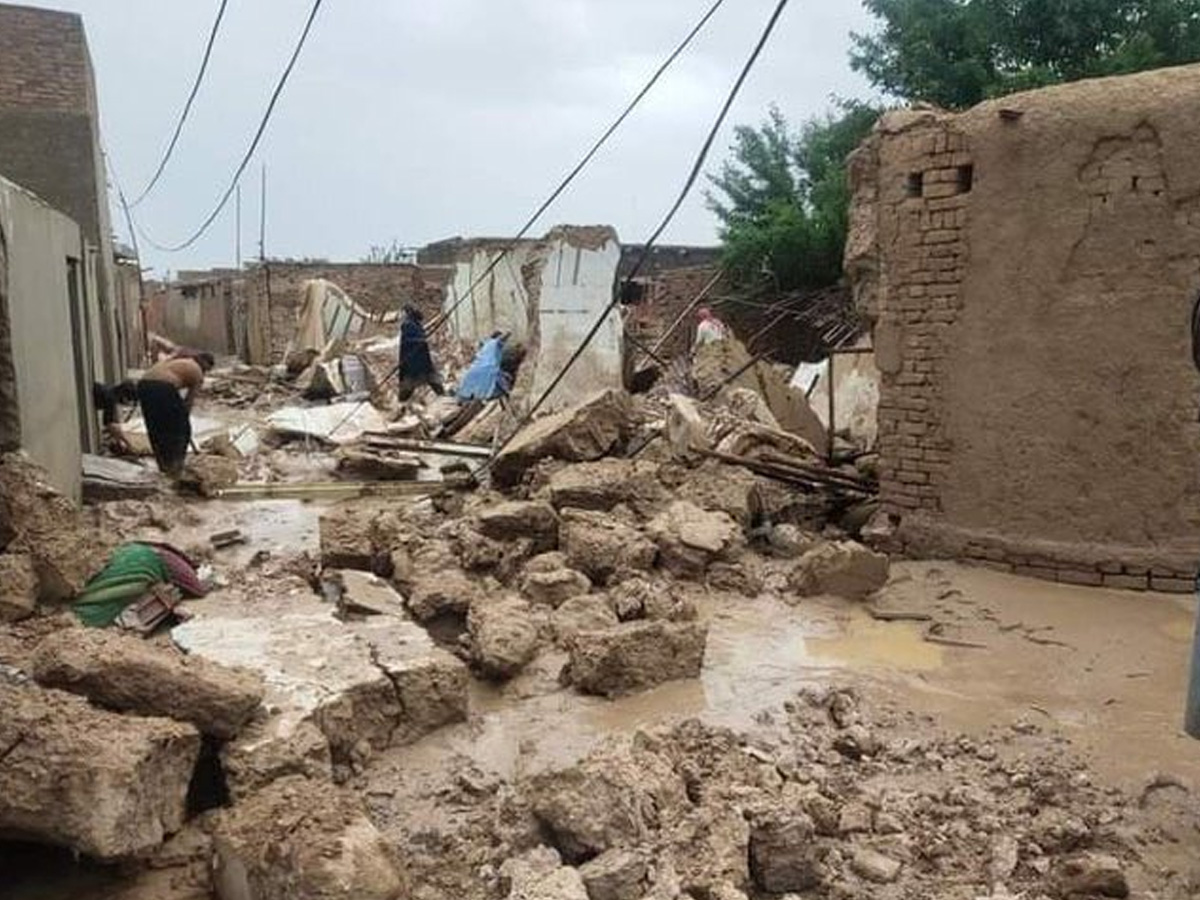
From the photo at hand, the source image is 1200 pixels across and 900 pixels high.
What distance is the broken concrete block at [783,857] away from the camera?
306 centimetres

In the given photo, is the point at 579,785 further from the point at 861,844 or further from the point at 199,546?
the point at 199,546

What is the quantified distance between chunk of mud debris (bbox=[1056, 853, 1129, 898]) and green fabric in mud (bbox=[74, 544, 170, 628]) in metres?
4.00

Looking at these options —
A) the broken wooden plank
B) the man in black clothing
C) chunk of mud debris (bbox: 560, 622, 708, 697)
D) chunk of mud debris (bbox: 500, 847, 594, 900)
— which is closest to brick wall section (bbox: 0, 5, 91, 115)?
the man in black clothing

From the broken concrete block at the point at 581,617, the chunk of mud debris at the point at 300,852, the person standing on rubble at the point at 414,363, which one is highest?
the person standing on rubble at the point at 414,363

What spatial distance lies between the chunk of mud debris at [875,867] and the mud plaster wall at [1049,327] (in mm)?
3489

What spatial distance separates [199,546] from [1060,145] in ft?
18.2

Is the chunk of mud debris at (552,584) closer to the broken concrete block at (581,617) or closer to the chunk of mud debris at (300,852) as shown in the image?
the broken concrete block at (581,617)

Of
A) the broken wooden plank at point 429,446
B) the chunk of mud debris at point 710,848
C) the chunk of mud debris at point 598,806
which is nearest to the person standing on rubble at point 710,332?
the broken wooden plank at point 429,446

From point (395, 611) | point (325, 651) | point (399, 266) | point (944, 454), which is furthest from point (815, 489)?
point (399, 266)

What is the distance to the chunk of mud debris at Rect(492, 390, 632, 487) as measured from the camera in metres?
8.15

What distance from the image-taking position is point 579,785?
3125 mm

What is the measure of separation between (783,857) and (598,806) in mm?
537

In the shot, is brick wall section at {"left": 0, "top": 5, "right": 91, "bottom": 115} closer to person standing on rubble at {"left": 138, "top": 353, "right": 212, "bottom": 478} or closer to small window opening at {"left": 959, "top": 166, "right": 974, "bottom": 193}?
person standing on rubble at {"left": 138, "top": 353, "right": 212, "bottom": 478}

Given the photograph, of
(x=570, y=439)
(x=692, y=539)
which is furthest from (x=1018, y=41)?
(x=692, y=539)
